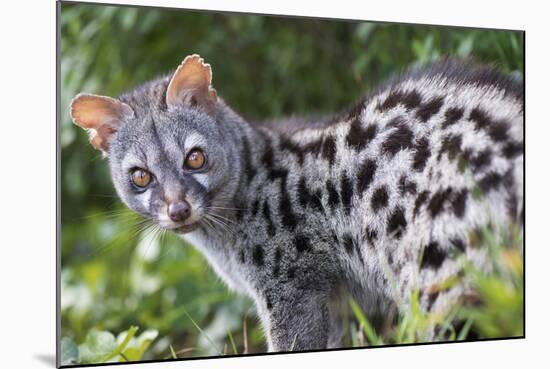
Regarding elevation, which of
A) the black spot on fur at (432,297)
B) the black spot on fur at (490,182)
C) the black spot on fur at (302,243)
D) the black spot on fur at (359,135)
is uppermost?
the black spot on fur at (359,135)

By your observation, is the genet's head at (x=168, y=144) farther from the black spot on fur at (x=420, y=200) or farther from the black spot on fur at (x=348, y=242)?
the black spot on fur at (x=420, y=200)

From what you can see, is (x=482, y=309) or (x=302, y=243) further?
(x=302, y=243)

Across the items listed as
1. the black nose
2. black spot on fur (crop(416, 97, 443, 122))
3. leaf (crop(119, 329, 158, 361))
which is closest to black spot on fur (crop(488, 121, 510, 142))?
black spot on fur (crop(416, 97, 443, 122))

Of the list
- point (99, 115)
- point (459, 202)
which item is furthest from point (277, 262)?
point (99, 115)

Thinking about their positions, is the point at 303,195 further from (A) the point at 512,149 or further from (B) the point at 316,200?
(A) the point at 512,149

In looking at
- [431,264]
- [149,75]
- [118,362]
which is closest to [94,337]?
[118,362]

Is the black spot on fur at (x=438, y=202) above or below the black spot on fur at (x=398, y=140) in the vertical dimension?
below

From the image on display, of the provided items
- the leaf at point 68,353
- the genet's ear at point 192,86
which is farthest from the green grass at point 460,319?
the genet's ear at point 192,86

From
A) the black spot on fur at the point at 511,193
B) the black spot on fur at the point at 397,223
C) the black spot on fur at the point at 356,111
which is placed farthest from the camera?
the black spot on fur at the point at 356,111
